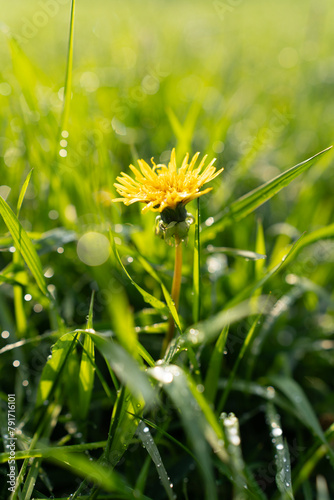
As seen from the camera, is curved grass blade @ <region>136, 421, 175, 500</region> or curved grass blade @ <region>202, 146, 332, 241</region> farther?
curved grass blade @ <region>202, 146, 332, 241</region>

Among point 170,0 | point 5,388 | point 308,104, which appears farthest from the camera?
point 170,0

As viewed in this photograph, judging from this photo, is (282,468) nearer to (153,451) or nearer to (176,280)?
(153,451)

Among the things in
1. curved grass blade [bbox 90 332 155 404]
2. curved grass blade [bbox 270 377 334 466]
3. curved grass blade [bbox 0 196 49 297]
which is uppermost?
curved grass blade [bbox 0 196 49 297]

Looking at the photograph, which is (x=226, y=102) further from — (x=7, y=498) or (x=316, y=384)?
(x=7, y=498)

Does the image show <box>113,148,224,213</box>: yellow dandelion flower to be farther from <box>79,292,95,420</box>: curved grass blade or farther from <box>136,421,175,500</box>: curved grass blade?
<box>136,421,175,500</box>: curved grass blade

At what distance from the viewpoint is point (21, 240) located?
31.0 inches

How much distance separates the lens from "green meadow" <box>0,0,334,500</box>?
0.68 meters

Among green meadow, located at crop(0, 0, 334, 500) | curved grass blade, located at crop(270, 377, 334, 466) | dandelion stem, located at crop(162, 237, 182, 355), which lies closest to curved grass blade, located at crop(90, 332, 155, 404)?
green meadow, located at crop(0, 0, 334, 500)

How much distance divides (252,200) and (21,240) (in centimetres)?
49

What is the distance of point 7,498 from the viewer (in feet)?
2.40

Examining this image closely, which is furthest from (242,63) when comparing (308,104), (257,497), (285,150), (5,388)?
(257,497)

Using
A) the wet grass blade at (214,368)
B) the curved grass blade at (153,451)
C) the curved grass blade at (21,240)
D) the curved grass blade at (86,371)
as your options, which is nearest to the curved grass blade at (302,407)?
the wet grass blade at (214,368)

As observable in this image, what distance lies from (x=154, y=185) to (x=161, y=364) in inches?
12.9

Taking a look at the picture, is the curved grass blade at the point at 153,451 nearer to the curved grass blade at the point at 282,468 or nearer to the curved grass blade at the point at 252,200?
the curved grass blade at the point at 282,468
